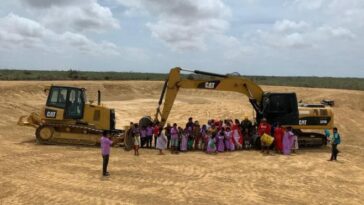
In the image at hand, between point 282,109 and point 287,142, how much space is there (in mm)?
1969

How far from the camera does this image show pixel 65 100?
20344 mm

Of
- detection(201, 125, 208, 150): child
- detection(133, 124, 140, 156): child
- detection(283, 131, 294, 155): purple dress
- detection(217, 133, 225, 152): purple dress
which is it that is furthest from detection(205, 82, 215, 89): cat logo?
detection(283, 131, 294, 155): purple dress

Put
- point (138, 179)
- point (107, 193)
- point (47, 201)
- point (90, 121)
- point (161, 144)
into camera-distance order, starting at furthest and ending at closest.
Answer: point (90, 121) < point (161, 144) < point (138, 179) < point (107, 193) < point (47, 201)

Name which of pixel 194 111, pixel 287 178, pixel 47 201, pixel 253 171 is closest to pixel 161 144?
pixel 253 171

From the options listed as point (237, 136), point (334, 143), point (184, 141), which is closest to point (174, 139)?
point (184, 141)

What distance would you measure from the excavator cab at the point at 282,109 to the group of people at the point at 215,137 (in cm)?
77

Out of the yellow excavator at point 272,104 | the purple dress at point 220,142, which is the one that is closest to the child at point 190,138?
the purple dress at point 220,142

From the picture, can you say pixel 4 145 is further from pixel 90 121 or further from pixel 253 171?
pixel 253 171

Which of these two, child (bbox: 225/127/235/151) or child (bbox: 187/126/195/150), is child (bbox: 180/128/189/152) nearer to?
child (bbox: 187/126/195/150)

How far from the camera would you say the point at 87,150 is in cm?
1936

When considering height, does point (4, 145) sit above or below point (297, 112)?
below

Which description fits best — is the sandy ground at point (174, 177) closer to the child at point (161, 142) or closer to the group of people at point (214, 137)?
the child at point (161, 142)

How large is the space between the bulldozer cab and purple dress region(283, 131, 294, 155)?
343 inches

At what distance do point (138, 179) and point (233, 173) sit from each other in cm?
327
